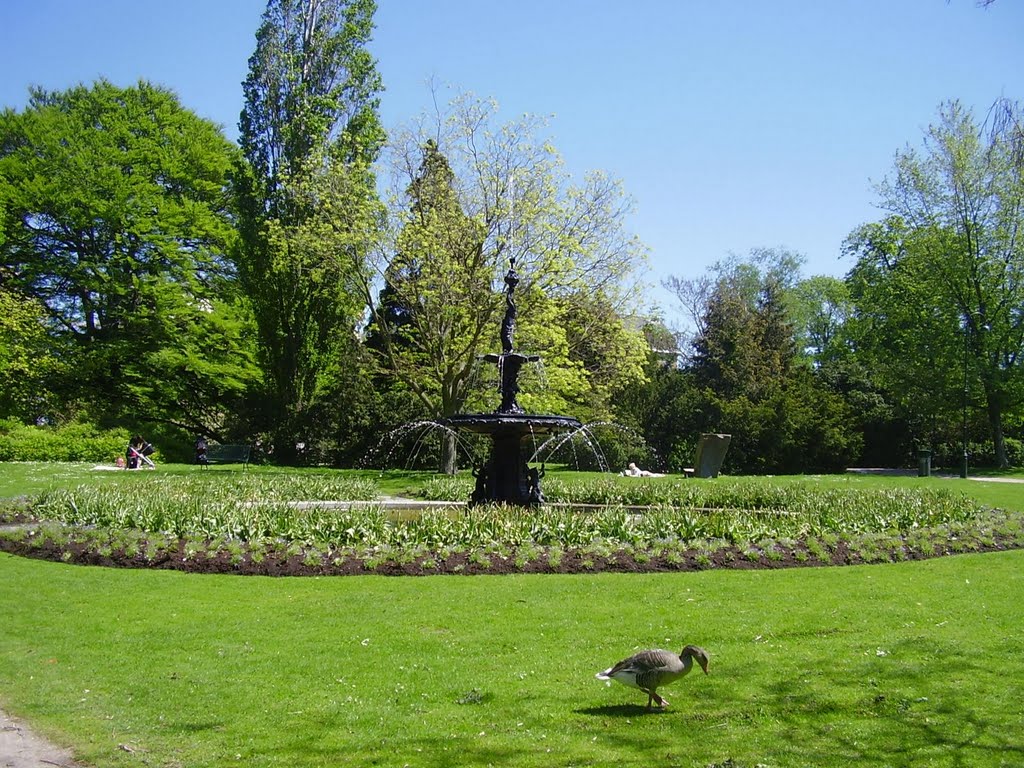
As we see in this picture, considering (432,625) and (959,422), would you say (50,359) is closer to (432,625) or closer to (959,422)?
(432,625)

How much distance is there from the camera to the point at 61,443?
29203 mm

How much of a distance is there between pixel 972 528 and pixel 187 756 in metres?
11.7

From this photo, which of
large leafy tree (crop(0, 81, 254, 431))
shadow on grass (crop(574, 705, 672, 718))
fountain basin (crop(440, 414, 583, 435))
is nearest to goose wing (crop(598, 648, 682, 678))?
shadow on grass (crop(574, 705, 672, 718))

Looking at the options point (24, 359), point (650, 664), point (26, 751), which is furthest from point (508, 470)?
point (24, 359)

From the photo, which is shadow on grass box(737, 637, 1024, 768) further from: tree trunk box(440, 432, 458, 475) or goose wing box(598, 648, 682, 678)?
tree trunk box(440, 432, 458, 475)

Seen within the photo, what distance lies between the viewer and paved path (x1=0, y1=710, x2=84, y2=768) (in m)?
4.55

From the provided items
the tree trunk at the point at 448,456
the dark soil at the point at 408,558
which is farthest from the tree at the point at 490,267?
the dark soil at the point at 408,558

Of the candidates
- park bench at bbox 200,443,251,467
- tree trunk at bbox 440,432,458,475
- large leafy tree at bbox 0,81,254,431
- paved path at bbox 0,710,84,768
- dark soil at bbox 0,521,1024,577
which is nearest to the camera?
paved path at bbox 0,710,84,768

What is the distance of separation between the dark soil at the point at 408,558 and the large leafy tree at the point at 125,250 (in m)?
24.1

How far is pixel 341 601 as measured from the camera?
26.9 feet

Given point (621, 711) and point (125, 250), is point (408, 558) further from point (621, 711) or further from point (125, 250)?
point (125, 250)

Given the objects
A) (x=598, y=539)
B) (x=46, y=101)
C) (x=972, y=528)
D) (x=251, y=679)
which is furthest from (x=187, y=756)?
(x=46, y=101)

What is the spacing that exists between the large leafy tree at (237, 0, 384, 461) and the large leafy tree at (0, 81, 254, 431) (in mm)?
2514

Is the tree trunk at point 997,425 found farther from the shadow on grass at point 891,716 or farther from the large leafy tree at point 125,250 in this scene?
the shadow on grass at point 891,716
